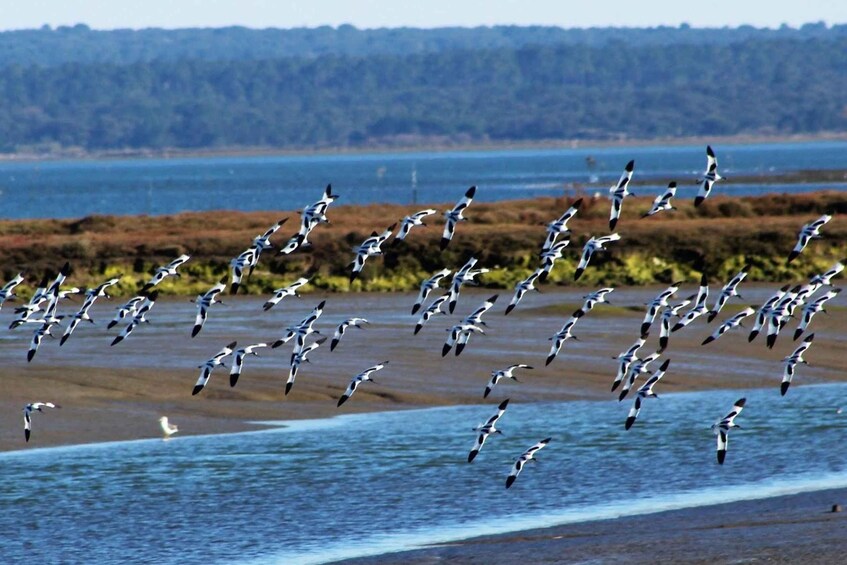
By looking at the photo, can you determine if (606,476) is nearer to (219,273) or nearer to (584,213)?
(219,273)

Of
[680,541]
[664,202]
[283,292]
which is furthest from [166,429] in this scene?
[680,541]

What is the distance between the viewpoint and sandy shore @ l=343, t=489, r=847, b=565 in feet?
53.3

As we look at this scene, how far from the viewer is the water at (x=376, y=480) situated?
1844 centimetres

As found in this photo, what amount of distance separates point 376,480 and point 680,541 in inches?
216

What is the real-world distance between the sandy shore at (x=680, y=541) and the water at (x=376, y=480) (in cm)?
61

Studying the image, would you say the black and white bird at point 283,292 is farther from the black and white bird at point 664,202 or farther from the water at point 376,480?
the black and white bird at point 664,202

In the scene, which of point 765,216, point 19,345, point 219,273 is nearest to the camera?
point 19,345

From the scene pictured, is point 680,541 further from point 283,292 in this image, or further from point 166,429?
point 166,429

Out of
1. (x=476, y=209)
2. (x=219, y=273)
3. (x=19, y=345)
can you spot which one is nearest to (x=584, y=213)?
(x=476, y=209)

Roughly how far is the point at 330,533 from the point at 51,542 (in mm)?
3052

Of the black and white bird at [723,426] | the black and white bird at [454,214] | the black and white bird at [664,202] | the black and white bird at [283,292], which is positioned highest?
the black and white bird at [664,202]

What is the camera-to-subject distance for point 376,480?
70.6 ft

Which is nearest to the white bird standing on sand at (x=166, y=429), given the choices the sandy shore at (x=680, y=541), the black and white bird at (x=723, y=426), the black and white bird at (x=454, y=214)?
the black and white bird at (x=454, y=214)

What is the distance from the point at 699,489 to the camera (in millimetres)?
20688
